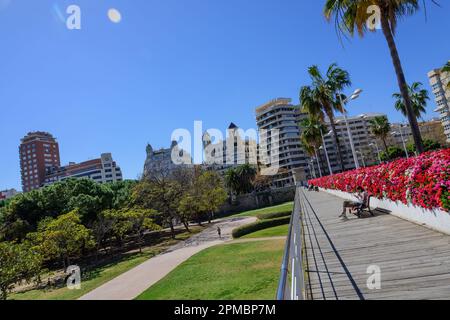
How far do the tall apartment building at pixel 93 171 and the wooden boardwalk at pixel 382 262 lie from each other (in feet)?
500

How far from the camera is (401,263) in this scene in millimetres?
6047

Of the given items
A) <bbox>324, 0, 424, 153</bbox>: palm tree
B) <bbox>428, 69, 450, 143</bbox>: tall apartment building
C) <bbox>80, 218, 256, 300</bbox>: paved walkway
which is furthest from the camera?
<bbox>428, 69, 450, 143</bbox>: tall apartment building

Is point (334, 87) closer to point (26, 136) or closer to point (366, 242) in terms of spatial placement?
point (366, 242)

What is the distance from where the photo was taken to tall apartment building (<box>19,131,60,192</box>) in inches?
6235

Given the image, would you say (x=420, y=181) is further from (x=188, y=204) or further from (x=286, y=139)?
(x=286, y=139)

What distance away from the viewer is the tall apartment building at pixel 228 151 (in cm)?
12376

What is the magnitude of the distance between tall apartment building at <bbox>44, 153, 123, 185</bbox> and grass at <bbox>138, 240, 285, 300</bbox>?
434 ft

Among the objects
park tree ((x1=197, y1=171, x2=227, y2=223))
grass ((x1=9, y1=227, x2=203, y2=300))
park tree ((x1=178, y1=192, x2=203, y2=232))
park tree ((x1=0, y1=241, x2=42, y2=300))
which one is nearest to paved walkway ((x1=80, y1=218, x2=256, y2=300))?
grass ((x1=9, y1=227, x2=203, y2=300))

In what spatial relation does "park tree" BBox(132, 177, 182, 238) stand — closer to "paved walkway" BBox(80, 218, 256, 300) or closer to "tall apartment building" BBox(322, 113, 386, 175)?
"paved walkway" BBox(80, 218, 256, 300)

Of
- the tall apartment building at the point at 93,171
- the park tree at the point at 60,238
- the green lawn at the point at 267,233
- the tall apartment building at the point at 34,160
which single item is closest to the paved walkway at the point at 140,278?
the green lawn at the point at 267,233

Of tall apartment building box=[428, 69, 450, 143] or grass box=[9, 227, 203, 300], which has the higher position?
tall apartment building box=[428, 69, 450, 143]

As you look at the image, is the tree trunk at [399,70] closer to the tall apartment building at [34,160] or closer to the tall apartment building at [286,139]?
the tall apartment building at [286,139]
